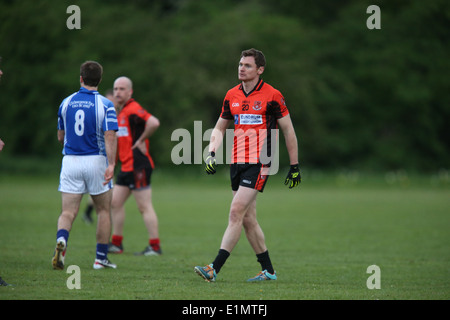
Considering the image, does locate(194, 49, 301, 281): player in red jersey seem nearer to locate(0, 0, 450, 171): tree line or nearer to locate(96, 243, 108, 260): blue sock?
locate(96, 243, 108, 260): blue sock

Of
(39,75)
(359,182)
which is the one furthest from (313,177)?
(39,75)

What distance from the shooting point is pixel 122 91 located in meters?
10.6

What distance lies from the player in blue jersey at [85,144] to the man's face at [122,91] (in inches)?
96.4

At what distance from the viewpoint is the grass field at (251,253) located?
6859 mm

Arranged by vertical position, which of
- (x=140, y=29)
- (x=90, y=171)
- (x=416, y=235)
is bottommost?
(x=416, y=235)

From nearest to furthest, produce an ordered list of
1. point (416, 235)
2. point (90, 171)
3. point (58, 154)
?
point (90, 171) < point (416, 235) < point (58, 154)

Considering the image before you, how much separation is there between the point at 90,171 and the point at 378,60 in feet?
145

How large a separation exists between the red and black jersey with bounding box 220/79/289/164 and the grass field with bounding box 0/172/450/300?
1588 millimetres

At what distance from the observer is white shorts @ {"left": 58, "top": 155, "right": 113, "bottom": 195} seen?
26.1ft

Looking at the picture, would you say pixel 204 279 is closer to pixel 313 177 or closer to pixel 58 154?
pixel 313 177

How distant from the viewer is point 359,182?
123 feet

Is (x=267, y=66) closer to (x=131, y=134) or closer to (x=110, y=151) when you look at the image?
(x=131, y=134)

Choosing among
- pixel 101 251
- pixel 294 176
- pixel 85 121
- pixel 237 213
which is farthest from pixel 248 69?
pixel 101 251

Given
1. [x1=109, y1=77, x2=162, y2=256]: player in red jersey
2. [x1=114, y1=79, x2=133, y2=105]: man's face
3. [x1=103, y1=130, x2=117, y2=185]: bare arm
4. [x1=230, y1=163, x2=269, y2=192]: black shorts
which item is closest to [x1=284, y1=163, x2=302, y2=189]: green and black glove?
[x1=230, y1=163, x2=269, y2=192]: black shorts
